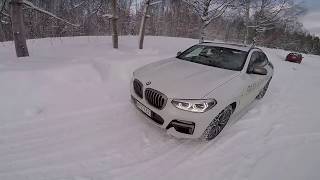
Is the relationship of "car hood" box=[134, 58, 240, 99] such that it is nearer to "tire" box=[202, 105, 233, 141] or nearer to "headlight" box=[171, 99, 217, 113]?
"headlight" box=[171, 99, 217, 113]

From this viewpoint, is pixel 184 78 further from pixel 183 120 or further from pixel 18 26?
pixel 18 26

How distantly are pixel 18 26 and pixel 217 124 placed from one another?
18.2ft

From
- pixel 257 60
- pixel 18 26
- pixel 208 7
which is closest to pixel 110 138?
pixel 257 60

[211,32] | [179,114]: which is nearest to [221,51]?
[179,114]

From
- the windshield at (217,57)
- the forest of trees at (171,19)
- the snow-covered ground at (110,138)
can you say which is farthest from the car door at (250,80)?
the forest of trees at (171,19)

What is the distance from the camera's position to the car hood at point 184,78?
326 cm

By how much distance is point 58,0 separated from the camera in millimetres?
16953

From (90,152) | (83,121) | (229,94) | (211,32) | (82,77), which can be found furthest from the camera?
(211,32)

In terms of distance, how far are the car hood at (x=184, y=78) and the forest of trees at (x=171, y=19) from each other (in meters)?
9.93

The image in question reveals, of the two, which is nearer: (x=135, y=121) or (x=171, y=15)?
(x=135, y=121)

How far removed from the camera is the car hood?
3258 mm

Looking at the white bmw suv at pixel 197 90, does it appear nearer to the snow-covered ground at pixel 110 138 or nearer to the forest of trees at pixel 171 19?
the snow-covered ground at pixel 110 138

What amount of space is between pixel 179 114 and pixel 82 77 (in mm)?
2819

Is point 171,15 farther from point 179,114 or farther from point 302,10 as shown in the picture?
point 179,114
